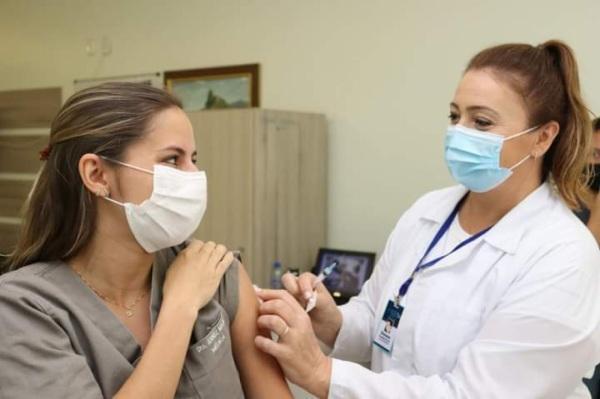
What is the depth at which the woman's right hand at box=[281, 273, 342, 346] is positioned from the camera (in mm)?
1567

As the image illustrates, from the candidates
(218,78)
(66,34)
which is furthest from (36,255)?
(66,34)

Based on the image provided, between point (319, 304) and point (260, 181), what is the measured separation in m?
1.79

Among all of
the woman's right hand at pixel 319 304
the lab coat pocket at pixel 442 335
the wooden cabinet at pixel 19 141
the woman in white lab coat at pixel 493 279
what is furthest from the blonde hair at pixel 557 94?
the wooden cabinet at pixel 19 141

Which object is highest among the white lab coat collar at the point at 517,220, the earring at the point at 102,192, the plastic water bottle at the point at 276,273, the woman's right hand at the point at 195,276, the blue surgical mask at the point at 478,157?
the blue surgical mask at the point at 478,157

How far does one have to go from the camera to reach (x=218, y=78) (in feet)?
13.7

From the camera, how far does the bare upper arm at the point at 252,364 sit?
54.0 inches

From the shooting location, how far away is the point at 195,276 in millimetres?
1265

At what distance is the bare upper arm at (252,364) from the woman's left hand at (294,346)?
28 millimetres

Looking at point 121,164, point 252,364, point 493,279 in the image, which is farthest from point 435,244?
point 121,164

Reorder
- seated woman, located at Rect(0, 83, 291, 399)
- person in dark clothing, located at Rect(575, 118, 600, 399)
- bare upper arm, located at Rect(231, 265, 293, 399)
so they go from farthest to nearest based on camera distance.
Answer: person in dark clothing, located at Rect(575, 118, 600, 399) → bare upper arm, located at Rect(231, 265, 293, 399) → seated woman, located at Rect(0, 83, 291, 399)

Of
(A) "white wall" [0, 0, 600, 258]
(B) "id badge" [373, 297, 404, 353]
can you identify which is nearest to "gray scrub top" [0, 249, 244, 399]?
(B) "id badge" [373, 297, 404, 353]

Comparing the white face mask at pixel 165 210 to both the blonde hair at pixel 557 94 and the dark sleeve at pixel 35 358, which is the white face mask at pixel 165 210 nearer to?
the dark sleeve at pixel 35 358

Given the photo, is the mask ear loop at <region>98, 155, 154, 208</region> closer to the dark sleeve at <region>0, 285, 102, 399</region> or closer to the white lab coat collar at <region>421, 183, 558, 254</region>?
the dark sleeve at <region>0, 285, 102, 399</region>

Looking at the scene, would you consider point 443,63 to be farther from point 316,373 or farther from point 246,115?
point 316,373
